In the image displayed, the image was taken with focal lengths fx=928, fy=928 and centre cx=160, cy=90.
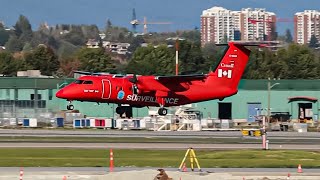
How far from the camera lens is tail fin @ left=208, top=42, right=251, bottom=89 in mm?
105312

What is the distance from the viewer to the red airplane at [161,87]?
316 feet

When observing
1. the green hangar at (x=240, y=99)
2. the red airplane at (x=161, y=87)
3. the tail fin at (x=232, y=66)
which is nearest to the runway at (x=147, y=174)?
the red airplane at (x=161, y=87)

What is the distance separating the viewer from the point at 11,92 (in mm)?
138875

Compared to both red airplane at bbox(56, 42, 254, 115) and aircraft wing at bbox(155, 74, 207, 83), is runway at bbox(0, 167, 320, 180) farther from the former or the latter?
aircraft wing at bbox(155, 74, 207, 83)

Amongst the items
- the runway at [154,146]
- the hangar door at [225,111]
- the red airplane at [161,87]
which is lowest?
the runway at [154,146]

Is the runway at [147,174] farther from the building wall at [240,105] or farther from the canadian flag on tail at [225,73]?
the building wall at [240,105]

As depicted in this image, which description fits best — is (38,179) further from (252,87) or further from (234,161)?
(252,87)

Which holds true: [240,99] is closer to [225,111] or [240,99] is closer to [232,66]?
[225,111]

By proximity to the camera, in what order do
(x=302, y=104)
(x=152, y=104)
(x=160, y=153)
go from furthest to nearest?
(x=302, y=104) < (x=152, y=104) < (x=160, y=153)

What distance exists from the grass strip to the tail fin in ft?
124

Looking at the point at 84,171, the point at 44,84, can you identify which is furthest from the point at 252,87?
the point at 84,171

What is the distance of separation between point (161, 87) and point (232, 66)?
9293 millimetres

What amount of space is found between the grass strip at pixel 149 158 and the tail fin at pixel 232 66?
3790 cm

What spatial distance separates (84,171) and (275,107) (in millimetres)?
89140
